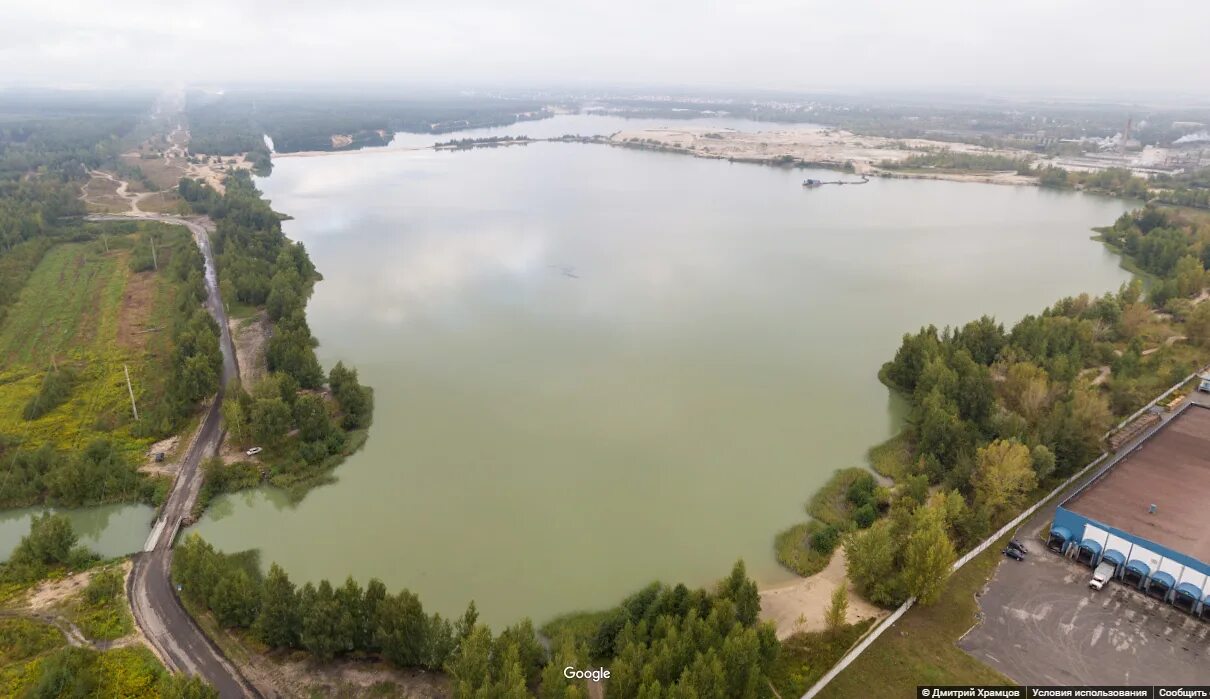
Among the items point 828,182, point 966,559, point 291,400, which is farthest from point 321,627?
point 828,182

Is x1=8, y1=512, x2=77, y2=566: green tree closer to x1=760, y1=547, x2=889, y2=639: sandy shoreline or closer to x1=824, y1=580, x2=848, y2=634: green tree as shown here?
x1=760, y1=547, x2=889, y2=639: sandy shoreline

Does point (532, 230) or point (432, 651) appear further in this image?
point (532, 230)

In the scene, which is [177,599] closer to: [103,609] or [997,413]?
[103,609]

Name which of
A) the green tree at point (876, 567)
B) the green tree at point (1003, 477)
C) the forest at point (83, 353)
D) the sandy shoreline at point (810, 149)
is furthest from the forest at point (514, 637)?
the sandy shoreline at point (810, 149)

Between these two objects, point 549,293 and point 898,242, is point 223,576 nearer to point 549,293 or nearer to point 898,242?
point 549,293

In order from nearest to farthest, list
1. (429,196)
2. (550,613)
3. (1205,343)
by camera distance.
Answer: (550,613), (1205,343), (429,196)

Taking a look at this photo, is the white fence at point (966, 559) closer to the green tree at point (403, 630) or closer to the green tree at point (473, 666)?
the green tree at point (473, 666)

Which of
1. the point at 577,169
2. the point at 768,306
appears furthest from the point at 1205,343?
the point at 577,169
